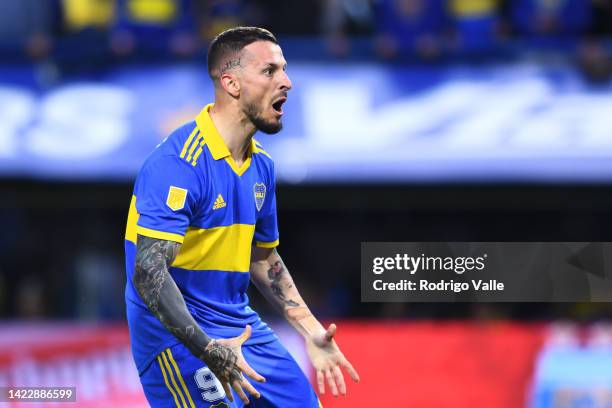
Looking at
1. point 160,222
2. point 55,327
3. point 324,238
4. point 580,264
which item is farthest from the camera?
point 324,238

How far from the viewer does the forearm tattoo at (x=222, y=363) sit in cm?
475

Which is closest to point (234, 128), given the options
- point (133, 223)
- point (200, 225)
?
point (200, 225)

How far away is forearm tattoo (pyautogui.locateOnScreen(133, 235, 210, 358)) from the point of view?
474 centimetres

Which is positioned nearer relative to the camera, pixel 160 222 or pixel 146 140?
pixel 160 222

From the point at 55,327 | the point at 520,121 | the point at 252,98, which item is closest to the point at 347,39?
the point at 520,121

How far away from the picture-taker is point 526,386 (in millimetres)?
9430

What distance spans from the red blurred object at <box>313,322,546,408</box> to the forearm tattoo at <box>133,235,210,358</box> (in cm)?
474

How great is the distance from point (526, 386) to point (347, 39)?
417 cm

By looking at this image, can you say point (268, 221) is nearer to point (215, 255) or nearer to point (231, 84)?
point (215, 255)

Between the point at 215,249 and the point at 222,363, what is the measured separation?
0.58 meters

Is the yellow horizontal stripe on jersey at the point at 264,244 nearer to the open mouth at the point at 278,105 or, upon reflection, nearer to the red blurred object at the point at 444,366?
the open mouth at the point at 278,105

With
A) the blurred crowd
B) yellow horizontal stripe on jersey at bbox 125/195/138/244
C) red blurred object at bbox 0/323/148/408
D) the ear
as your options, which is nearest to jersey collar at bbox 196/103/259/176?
the ear

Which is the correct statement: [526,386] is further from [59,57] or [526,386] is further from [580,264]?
[59,57]

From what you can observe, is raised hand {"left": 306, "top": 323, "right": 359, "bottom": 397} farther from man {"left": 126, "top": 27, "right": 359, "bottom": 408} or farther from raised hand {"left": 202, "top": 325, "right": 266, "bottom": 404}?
raised hand {"left": 202, "top": 325, "right": 266, "bottom": 404}
